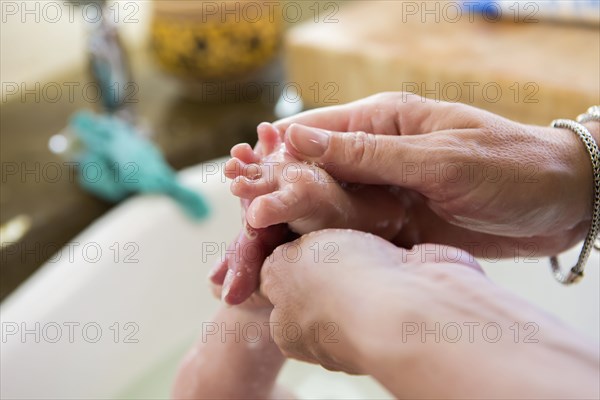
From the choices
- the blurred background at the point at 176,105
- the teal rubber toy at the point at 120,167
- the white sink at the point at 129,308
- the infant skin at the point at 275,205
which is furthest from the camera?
the teal rubber toy at the point at 120,167

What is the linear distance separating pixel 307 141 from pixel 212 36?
3.06 feet

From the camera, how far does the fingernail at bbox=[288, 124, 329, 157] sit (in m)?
0.71

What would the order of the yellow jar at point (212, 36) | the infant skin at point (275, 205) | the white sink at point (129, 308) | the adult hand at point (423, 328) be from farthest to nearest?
the yellow jar at point (212, 36), the white sink at point (129, 308), the infant skin at point (275, 205), the adult hand at point (423, 328)

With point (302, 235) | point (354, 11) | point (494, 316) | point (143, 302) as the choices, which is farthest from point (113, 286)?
point (354, 11)

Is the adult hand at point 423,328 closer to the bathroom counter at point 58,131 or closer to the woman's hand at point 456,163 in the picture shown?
the woman's hand at point 456,163

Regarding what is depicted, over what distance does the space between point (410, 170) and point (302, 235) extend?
13 cm

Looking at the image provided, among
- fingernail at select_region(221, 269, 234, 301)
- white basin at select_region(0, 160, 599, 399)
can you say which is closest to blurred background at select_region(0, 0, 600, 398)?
white basin at select_region(0, 160, 599, 399)

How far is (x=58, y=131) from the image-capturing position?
1.58 m

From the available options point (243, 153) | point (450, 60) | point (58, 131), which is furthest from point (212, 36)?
point (243, 153)

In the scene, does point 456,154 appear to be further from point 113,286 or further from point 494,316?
point 113,286

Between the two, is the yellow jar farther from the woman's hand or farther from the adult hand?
the adult hand

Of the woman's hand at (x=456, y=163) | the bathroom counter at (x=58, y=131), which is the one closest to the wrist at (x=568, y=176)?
the woman's hand at (x=456, y=163)

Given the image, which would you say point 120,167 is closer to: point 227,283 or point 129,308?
point 129,308

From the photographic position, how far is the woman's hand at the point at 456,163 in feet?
2.37
